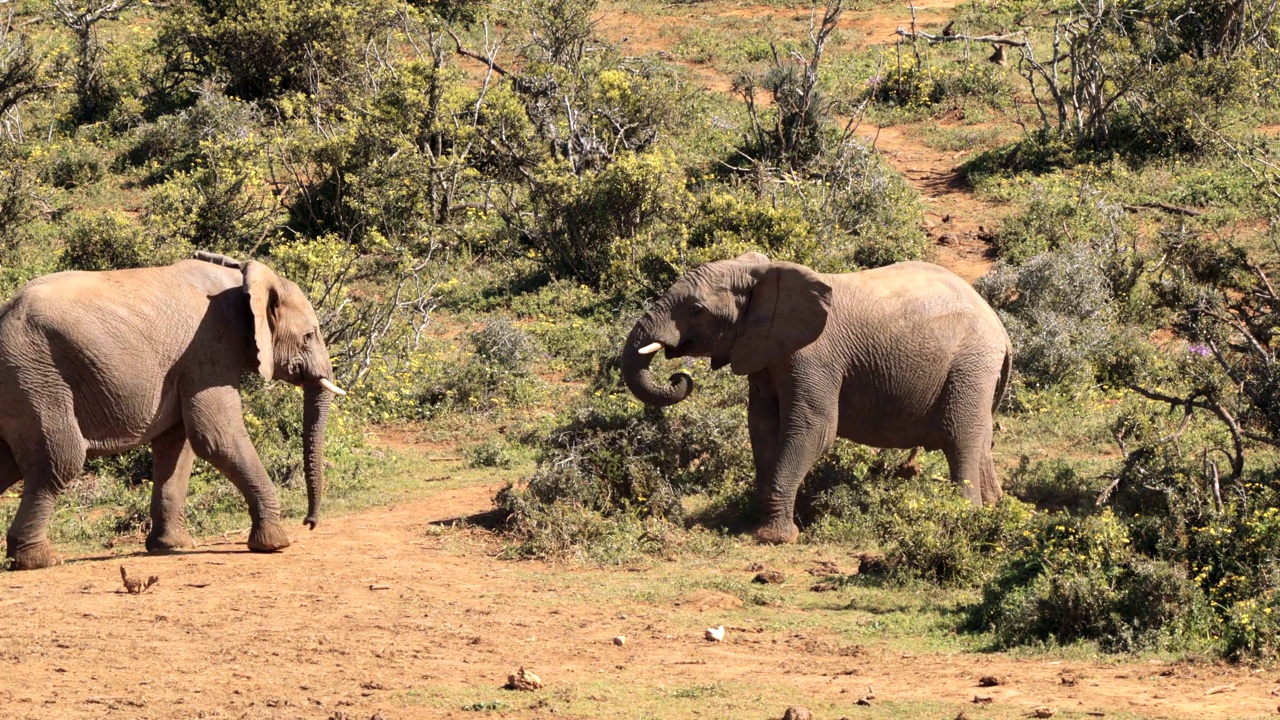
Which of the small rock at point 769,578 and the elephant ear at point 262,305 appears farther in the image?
the elephant ear at point 262,305

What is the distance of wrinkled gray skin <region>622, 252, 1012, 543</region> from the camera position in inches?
487

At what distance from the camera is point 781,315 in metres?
12.3

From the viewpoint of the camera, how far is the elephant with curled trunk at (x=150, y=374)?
1109 cm

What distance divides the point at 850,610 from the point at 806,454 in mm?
2082

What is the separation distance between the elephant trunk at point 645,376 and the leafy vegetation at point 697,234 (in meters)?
0.75

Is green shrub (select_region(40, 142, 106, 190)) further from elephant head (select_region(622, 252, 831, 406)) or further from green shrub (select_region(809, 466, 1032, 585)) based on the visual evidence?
green shrub (select_region(809, 466, 1032, 585))

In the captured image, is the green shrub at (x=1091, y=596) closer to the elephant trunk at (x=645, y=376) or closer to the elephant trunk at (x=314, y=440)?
the elephant trunk at (x=645, y=376)

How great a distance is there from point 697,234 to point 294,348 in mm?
8197

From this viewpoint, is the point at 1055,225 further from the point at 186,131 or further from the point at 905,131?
the point at 186,131

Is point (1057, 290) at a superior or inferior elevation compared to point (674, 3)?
inferior

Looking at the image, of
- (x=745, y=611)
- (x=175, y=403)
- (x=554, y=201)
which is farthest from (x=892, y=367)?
(x=554, y=201)

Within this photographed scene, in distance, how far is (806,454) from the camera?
40.6 feet

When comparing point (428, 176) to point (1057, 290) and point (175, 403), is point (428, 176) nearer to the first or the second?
point (1057, 290)

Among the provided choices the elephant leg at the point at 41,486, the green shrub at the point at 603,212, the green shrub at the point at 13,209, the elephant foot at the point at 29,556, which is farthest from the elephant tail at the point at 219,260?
the green shrub at the point at 13,209
